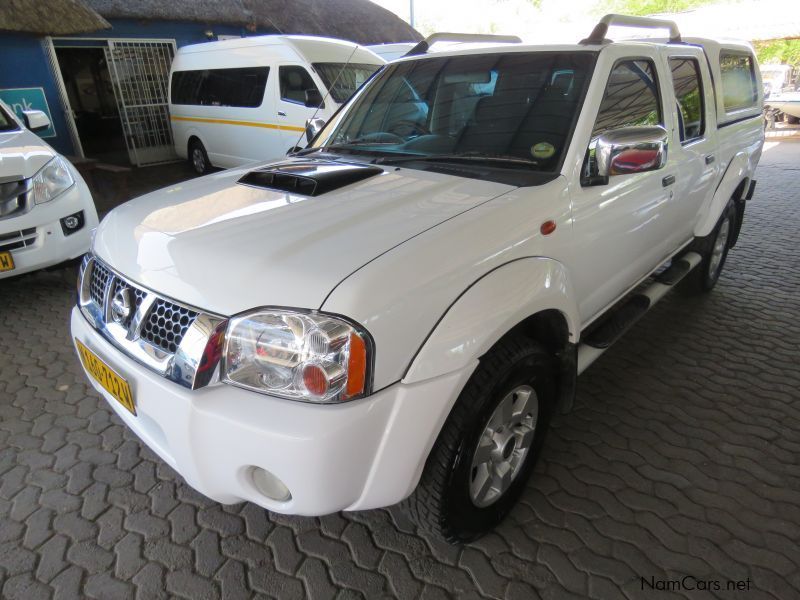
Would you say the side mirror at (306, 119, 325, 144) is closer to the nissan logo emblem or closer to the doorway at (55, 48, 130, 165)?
the nissan logo emblem

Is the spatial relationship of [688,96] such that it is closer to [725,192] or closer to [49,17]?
[725,192]

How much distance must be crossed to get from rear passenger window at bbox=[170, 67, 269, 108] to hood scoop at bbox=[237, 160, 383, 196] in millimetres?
6461

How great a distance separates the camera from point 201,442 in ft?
4.96

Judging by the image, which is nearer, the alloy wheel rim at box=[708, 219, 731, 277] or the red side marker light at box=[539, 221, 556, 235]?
the red side marker light at box=[539, 221, 556, 235]

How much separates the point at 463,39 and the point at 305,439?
269 cm

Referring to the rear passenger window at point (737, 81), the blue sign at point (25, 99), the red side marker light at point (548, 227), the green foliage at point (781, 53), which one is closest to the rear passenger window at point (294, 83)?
the blue sign at point (25, 99)

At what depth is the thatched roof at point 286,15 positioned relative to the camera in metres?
9.89

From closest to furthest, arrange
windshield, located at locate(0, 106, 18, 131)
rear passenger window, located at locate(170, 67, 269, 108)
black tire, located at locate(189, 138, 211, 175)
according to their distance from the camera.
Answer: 1. windshield, located at locate(0, 106, 18, 131)
2. rear passenger window, located at locate(170, 67, 269, 108)
3. black tire, located at locate(189, 138, 211, 175)

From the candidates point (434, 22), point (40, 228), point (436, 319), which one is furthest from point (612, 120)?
point (434, 22)

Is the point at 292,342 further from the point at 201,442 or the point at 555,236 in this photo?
the point at 555,236

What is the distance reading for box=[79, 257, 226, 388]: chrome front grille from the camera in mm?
1508

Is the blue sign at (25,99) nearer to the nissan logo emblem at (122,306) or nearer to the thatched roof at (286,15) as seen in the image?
the thatched roof at (286,15)

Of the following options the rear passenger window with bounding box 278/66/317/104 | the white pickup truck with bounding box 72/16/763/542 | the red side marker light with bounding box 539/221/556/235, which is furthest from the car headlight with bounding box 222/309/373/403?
the rear passenger window with bounding box 278/66/317/104

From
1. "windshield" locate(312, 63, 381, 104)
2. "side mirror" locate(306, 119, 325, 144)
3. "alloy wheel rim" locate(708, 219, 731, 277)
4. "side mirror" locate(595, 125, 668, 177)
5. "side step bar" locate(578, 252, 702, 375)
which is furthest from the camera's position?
"windshield" locate(312, 63, 381, 104)
